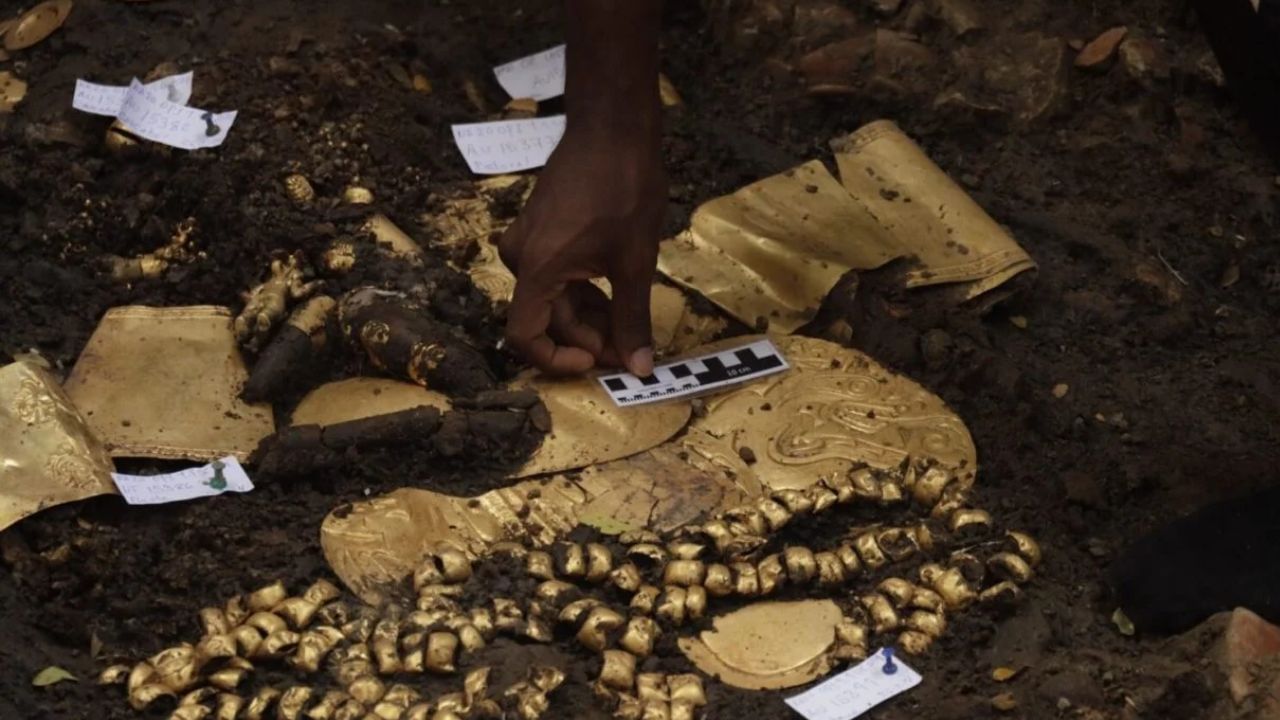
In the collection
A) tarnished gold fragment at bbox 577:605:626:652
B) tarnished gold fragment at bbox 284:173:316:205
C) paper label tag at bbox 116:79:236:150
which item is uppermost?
paper label tag at bbox 116:79:236:150

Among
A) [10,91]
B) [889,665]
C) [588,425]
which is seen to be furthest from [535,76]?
[889,665]

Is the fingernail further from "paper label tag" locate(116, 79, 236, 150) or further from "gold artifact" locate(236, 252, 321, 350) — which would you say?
"paper label tag" locate(116, 79, 236, 150)

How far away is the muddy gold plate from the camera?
7.62 feet

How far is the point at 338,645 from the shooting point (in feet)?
6.57

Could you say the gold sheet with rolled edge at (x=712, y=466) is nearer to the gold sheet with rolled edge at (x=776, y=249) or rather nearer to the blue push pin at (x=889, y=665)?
the gold sheet with rolled edge at (x=776, y=249)

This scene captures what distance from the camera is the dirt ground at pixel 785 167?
81.5 inches

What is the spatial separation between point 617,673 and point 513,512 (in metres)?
0.33

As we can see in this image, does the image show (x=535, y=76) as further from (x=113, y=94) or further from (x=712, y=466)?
(x=712, y=466)

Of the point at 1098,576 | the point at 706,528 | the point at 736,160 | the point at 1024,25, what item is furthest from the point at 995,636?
the point at 1024,25

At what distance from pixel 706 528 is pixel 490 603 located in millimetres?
309

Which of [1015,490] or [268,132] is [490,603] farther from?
[268,132]

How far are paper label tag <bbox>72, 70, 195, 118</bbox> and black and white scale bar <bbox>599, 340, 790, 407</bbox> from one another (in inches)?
41.7

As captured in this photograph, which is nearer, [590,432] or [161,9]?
[590,432]

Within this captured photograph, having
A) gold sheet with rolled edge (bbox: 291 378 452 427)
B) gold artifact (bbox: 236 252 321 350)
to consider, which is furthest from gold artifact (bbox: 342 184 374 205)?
gold sheet with rolled edge (bbox: 291 378 452 427)
